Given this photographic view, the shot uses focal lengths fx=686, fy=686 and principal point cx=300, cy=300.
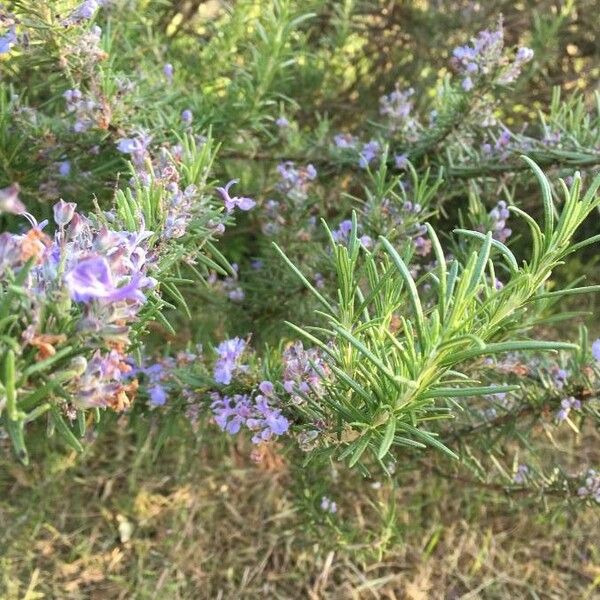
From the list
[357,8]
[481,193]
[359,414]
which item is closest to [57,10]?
[359,414]

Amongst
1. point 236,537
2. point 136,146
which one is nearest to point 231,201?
point 136,146

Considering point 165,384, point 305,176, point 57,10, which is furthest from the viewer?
point 305,176

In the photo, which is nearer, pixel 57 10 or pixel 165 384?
pixel 57 10

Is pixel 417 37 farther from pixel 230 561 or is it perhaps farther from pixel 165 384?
pixel 230 561

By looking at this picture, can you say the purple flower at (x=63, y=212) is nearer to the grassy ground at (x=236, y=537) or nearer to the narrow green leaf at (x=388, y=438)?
the narrow green leaf at (x=388, y=438)

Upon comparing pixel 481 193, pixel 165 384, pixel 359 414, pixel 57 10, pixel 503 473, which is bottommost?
pixel 503 473

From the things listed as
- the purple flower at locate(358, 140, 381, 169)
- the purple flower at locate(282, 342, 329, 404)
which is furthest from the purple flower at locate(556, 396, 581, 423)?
the purple flower at locate(358, 140, 381, 169)
